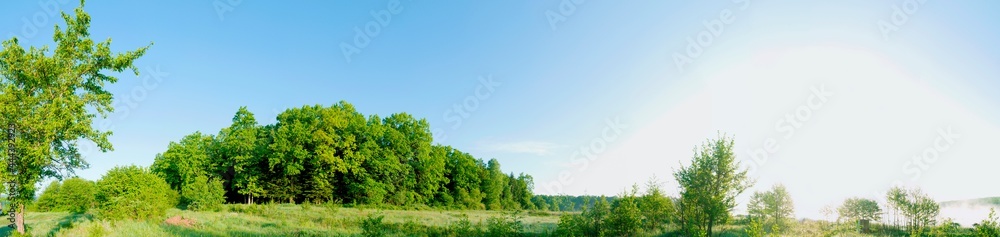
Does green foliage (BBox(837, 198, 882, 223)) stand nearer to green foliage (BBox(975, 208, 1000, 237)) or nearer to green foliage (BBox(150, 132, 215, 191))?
green foliage (BBox(975, 208, 1000, 237))

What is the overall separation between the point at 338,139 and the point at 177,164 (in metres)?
15.5

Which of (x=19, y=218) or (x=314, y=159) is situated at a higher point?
(x=314, y=159)

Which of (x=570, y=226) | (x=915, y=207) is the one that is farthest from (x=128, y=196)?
(x=915, y=207)

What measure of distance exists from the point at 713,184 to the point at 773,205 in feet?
55.9

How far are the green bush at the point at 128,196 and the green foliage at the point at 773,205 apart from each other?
3754 centimetres

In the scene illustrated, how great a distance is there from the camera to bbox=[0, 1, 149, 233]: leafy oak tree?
1966cm

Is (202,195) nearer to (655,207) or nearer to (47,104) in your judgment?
(47,104)

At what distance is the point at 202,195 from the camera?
135ft

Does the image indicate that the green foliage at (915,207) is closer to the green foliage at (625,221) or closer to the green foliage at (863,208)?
the green foliage at (863,208)

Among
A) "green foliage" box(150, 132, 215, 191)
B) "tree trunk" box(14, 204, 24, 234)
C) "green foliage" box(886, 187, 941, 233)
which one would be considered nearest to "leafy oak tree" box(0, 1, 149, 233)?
"tree trunk" box(14, 204, 24, 234)

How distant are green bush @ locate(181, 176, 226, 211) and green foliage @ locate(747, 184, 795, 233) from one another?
4070 centimetres

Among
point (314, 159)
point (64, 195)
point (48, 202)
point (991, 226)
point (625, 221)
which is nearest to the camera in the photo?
point (991, 226)

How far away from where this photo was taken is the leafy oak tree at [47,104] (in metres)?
19.7

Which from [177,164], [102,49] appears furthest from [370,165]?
[102,49]
